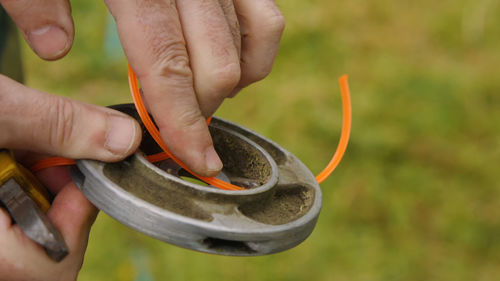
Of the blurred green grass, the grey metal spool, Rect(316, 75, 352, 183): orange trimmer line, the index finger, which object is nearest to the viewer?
the grey metal spool

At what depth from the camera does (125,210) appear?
A: 0.93 metres

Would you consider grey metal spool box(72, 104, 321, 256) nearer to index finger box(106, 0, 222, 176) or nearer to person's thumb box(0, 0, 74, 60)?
index finger box(106, 0, 222, 176)

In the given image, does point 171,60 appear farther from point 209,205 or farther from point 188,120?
point 209,205

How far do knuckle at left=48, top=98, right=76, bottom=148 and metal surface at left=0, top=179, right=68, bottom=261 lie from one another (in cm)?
11

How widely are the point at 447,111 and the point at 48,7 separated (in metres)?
2.61

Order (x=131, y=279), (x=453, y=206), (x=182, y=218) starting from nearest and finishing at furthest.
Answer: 1. (x=182, y=218)
2. (x=131, y=279)
3. (x=453, y=206)

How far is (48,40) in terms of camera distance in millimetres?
1093

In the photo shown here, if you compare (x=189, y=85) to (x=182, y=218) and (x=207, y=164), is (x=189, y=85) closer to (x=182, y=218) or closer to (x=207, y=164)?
(x=207, y=164)

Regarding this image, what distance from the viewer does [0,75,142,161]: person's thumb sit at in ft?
3.34

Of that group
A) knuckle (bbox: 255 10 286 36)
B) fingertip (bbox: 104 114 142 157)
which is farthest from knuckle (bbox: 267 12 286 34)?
fingertip (bbox: 104 114 142 157)

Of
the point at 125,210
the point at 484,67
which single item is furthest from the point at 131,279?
the point at 484,67

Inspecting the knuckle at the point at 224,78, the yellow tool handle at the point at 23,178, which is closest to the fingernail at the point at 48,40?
the yellow tool handle at the point at 23,178

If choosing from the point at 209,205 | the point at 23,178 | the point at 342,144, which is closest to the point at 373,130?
the point at 342,144

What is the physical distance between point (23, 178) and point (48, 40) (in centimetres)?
29
